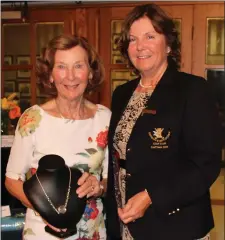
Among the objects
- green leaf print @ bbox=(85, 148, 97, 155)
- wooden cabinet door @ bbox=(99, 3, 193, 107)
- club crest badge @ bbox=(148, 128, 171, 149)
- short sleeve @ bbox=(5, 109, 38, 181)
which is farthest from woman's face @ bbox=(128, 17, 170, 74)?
wooden cabinet door @ bbox=(99, 3, 193, 107)

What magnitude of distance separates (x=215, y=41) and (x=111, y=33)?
759mm

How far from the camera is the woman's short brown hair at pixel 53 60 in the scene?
1398 mm

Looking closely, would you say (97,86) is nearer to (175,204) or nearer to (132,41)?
(132,41)

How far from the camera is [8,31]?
3.07m

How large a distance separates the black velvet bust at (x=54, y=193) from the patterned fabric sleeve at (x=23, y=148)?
173 millimetres

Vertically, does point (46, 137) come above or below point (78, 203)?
above

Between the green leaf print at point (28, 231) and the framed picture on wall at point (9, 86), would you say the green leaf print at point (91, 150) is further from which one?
the framed picture on wall at point (9, 86)

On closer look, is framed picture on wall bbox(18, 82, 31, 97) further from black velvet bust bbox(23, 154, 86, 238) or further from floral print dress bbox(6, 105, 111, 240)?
black velvet bust bbox(23, 154, 86, 238)

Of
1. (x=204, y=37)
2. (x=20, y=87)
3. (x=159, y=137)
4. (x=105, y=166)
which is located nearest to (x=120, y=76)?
(x=204, y=37)

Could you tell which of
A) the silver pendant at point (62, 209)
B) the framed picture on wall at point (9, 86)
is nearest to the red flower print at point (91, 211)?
the silver pendant at point (62, 209)

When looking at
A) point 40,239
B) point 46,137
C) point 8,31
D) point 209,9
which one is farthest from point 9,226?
point 209,9

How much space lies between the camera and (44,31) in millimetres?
3018

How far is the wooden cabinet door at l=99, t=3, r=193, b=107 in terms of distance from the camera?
9.35ft

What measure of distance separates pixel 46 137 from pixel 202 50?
1.81m
